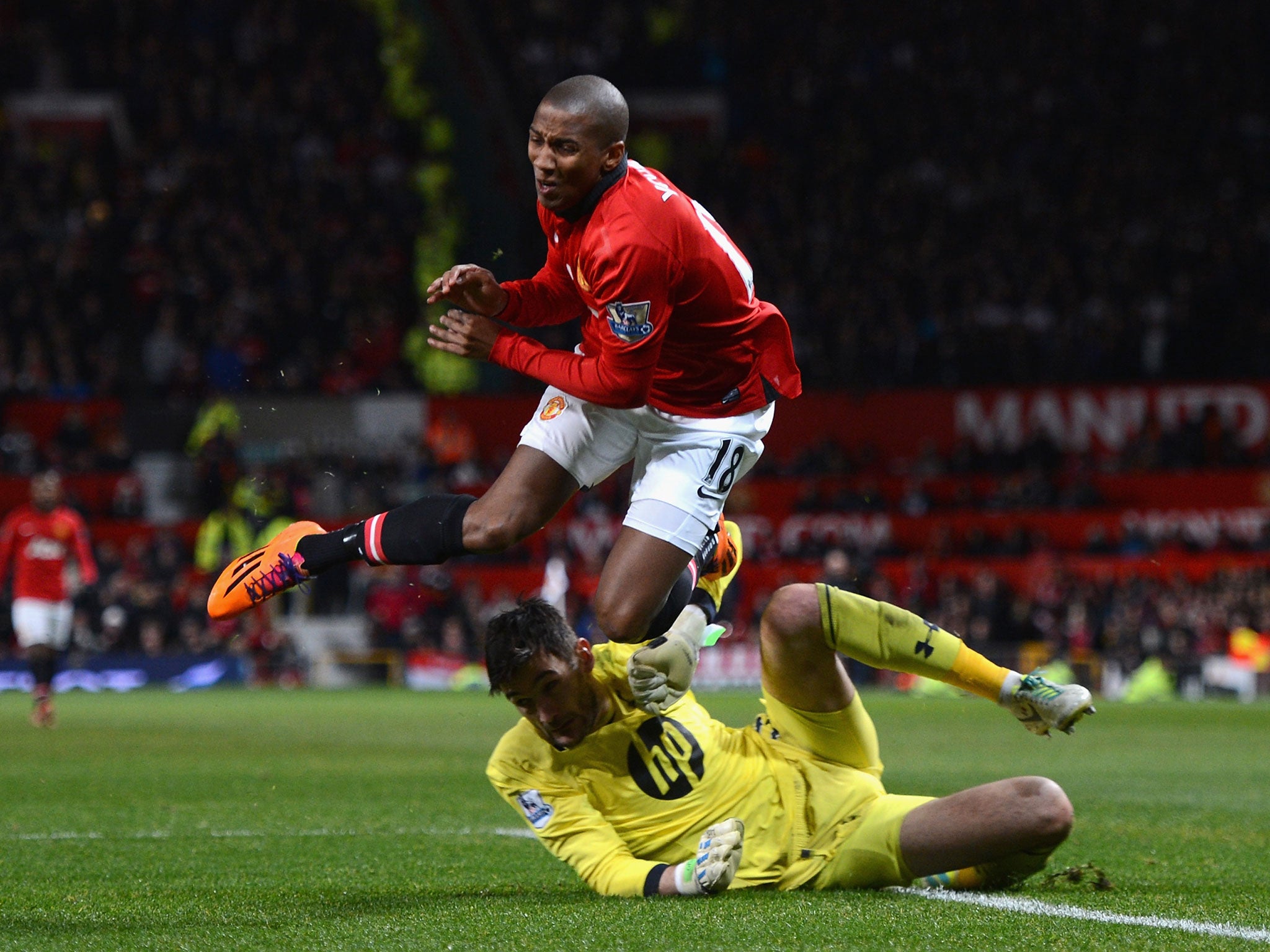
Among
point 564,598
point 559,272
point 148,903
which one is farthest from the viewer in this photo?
point 564,598

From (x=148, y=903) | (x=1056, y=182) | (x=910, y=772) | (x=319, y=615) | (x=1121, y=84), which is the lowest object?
(x=319, y=615)

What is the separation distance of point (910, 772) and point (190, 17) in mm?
23528

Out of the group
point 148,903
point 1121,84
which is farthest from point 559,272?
point 1121,84

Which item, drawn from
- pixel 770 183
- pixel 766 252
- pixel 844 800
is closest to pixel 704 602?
pixel 844 800

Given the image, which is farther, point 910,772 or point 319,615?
point 319,615

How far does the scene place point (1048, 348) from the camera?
920 inches

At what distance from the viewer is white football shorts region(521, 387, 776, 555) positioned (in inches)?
237

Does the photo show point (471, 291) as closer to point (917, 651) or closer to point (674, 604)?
point (674, 604)

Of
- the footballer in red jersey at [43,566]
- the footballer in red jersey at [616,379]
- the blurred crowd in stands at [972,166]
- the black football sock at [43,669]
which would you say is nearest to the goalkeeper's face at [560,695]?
the footballer in red jersey at [616,379]

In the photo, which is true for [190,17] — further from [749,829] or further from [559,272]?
[749,829]

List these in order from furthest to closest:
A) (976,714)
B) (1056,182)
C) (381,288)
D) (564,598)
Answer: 1. (1056,182)
2. (381,288)
3. (564,598)
4. (976,714)

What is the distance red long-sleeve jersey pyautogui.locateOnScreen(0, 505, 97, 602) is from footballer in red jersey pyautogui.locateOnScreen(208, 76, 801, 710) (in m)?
9.86

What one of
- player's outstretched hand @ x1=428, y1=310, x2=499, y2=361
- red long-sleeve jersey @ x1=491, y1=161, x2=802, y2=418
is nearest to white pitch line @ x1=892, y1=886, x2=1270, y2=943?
red long-sleeve jersey @ x1=491, y1=161, x2=802, y2=418

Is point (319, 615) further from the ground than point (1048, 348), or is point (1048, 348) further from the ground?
point (1048, 348)
